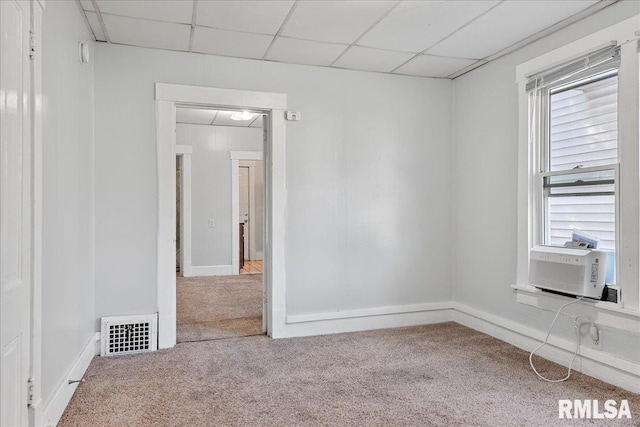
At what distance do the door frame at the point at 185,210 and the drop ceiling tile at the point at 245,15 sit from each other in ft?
13.9

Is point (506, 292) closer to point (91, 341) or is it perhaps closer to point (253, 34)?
point (253, 34)

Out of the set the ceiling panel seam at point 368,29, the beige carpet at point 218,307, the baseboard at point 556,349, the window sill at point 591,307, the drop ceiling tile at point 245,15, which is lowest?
the beige carpet at point 218,307

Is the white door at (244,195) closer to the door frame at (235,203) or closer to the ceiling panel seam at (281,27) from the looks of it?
the door frame at (235,203)

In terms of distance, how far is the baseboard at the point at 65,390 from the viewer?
2081 mm

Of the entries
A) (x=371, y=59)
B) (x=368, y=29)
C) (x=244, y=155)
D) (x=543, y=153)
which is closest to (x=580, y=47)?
A: (x=543, y=153)

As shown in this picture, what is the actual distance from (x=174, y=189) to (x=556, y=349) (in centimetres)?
327

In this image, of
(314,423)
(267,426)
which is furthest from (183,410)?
(314,423)

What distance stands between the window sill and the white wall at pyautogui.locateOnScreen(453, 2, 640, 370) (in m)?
0.09

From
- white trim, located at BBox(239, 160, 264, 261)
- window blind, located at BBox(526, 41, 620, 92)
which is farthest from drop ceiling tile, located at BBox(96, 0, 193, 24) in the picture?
white trim, located at BBox(239, 160, 264, 261)

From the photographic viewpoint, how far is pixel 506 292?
3643mm

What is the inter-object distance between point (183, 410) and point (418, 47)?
317cm

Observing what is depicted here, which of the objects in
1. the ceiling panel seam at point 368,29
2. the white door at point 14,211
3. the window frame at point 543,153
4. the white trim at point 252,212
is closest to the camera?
the white door at point 14,211

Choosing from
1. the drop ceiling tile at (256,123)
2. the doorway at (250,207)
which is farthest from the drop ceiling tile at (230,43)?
the doorway at (250,207)

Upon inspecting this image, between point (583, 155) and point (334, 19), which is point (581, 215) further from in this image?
point (334, 19)
